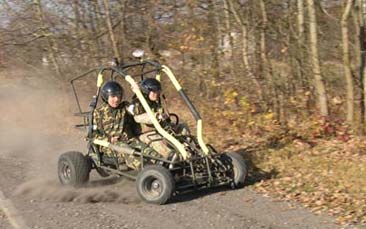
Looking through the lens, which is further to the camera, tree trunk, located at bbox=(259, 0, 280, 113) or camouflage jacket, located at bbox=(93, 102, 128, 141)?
tree trunk, located at bbox=(259, 0, 280, 113)

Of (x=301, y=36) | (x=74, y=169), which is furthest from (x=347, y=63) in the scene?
(x=74, y=169)

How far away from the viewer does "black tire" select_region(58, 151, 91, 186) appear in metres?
9.77

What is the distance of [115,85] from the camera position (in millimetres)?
9852

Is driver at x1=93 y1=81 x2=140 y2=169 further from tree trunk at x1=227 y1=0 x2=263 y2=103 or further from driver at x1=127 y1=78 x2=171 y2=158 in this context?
tree trunk at x1=227 y1=0 x2=263 y2=103

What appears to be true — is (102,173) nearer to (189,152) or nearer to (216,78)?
(189,152)

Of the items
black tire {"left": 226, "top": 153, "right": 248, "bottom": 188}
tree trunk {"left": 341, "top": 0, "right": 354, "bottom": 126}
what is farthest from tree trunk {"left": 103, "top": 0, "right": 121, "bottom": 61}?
black tire {"left": 226, "top": 153, "right": 248, "bottom": 188}

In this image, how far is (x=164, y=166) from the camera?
30.2 feet

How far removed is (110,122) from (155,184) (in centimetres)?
144

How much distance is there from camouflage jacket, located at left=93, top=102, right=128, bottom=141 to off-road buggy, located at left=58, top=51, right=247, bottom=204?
3.8 inches

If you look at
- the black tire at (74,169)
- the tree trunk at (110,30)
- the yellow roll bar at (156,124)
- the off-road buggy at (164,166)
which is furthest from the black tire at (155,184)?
the tree trunk at (110,30)

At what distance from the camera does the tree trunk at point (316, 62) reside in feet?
42.1

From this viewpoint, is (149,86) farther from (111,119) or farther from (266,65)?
(266,65)

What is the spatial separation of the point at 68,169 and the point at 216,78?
5.63 metres

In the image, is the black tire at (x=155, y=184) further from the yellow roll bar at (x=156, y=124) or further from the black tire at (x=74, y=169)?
the black tire at (x=74, y=169)
